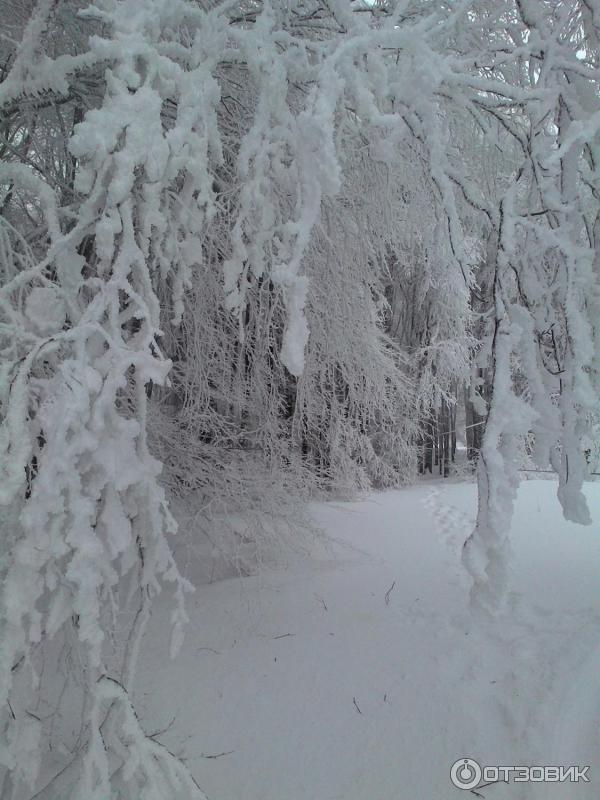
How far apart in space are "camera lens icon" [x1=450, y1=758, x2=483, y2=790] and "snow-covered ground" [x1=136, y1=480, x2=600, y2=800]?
1.3 inches

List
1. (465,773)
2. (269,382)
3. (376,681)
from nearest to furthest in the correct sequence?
1. (465,773)
2. (376,681)
3. (269,382)

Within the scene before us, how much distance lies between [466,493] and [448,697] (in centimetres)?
728

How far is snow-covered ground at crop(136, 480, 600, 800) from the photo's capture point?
303 centimetres

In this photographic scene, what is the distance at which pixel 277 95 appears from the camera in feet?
6.46

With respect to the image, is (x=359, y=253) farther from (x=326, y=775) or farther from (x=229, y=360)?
(x=326, y=775)

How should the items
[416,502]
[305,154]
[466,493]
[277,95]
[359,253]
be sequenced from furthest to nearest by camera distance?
[466,493]
[416,502]
[359,253]
[277,95]
[305,154]

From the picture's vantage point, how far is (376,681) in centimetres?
372

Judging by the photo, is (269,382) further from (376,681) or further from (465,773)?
(465,773)

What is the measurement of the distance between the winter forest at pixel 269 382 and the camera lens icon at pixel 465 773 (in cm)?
6

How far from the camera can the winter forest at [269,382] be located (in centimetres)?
160

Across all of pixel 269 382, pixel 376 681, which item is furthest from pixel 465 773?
pixel 269 382

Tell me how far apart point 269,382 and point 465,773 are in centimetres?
358

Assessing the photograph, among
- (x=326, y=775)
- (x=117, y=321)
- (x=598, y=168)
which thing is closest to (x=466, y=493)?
(x=326, y=775)

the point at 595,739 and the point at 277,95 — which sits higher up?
the point at 277,95
